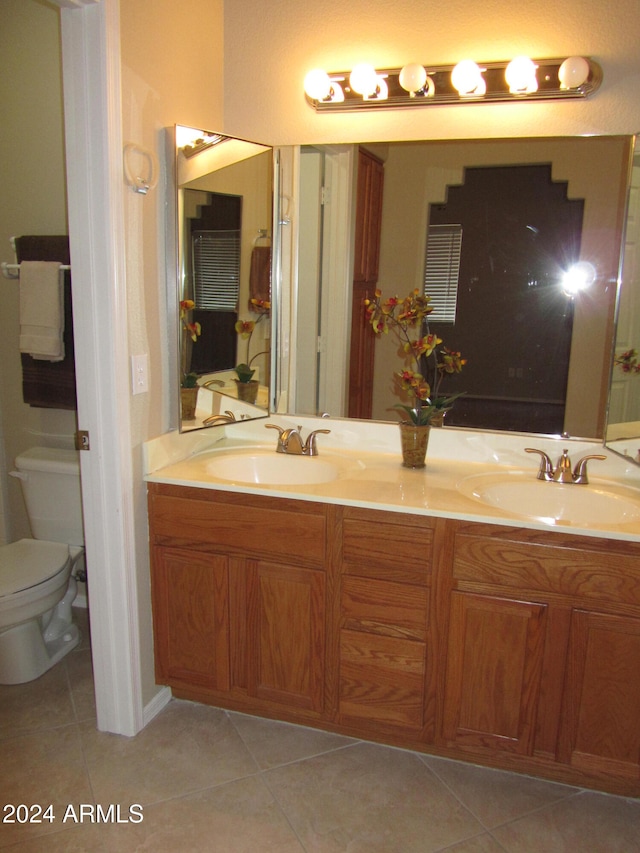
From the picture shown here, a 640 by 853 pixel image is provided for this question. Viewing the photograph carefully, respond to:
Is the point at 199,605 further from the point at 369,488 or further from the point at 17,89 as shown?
the point at 17,89

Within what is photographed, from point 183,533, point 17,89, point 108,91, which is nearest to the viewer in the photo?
point 108,91

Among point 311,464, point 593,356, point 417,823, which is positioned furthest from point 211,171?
point 417,823

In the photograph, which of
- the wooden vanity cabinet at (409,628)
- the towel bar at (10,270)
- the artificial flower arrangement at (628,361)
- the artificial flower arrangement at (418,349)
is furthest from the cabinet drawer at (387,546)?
the towel bar at (10,270)

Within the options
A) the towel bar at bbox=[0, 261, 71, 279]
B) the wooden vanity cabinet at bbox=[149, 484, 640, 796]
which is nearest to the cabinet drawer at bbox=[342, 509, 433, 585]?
the wooden vanity cabinet at bbox=[149, 484, 640, 796]

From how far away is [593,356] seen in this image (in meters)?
2.12

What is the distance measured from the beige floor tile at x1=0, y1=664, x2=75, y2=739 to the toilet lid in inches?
14.9

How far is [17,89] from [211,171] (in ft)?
3.62

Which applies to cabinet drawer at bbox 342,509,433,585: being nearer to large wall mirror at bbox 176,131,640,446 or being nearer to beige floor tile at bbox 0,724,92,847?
large wall mirror at bbox 176,131,640,446

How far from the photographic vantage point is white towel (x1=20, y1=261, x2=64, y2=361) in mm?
2494

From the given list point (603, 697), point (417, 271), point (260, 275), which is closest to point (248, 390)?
point (260, 275)

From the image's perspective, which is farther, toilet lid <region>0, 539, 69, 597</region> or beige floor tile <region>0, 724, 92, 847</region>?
toilet lid <region>0, 539, 69, 597</region>

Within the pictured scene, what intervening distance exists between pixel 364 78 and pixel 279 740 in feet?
7.12

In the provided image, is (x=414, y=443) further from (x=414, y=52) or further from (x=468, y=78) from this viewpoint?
(x=414, y=52)

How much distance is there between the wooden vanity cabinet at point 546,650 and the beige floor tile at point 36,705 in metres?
1.31
